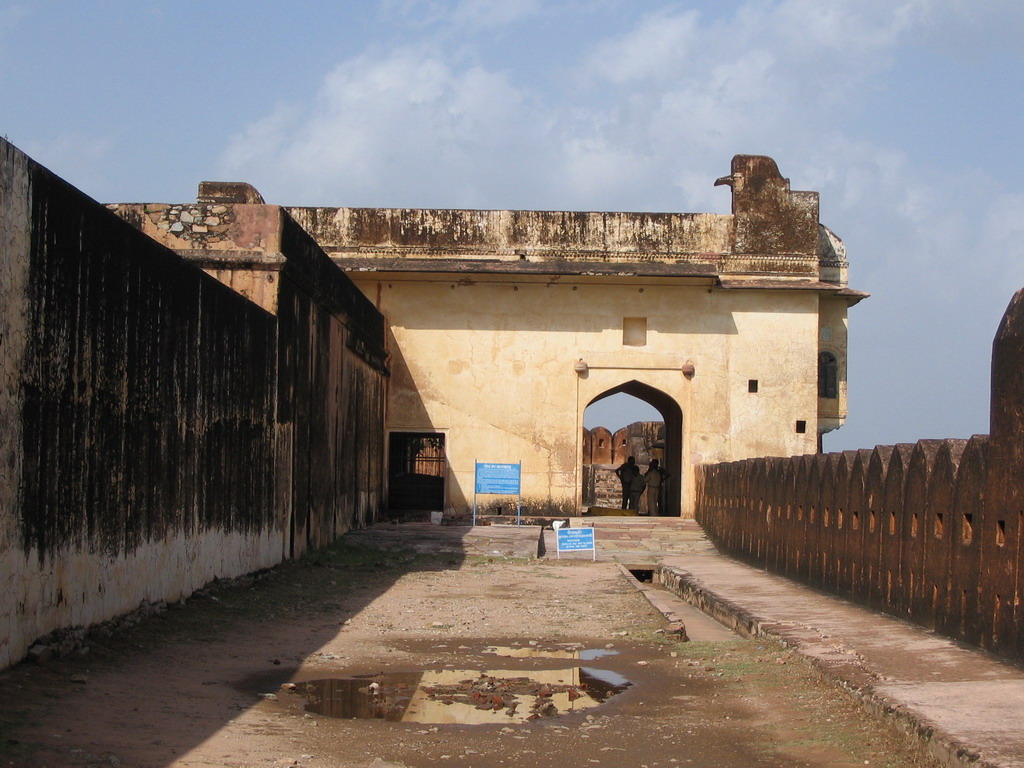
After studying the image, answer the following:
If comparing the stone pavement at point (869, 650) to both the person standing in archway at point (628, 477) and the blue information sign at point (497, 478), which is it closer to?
the blue information sign at point (497, 478)

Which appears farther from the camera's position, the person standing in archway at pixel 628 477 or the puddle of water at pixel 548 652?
the person standing in archway at pixel 628 477

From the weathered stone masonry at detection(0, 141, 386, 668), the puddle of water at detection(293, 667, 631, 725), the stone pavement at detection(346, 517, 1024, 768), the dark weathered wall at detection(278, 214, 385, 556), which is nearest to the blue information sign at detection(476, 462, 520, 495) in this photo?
the dark weathered wall at detection(278, 214, 385, 556)

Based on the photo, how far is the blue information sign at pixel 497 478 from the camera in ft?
60.8

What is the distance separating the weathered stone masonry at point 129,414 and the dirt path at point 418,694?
41 centimetres

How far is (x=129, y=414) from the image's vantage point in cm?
723

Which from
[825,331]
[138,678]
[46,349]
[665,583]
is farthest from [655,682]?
[825,331]

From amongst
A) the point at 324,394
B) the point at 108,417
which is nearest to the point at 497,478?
the point at 324,394

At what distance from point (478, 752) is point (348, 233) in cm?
1594

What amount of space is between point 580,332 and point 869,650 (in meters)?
13.6

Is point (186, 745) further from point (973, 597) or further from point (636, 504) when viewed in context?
point (636, 504)

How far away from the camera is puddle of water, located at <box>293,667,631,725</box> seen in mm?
5758

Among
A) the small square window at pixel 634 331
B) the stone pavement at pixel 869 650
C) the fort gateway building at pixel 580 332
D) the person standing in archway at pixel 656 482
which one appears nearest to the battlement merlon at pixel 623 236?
the fort gateway building at pixel 580 332

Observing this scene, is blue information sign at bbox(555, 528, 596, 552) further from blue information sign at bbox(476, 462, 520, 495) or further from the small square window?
the small square window

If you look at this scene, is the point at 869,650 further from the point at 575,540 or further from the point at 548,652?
the point at 575,540
